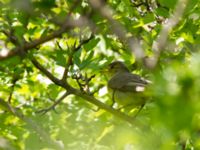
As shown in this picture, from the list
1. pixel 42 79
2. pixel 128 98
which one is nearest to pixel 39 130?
pixel 128 98

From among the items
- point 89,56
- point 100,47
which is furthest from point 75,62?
point 100,47

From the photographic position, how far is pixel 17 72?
420 cm

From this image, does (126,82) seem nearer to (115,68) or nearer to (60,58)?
(115,68)

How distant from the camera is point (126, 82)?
568 cm

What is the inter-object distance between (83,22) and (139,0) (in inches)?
141

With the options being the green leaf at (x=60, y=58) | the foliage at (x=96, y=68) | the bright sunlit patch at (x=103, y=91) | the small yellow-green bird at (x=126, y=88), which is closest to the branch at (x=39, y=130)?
the foliage at (x=96, y=68)

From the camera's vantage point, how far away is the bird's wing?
5146 millimetres

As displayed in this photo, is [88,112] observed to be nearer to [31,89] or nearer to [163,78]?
[31,89]

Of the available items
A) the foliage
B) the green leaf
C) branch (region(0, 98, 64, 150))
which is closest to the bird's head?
the foliage

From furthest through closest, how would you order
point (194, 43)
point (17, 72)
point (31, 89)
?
point (31, 89) < point (17, 72) < point (194, 43)

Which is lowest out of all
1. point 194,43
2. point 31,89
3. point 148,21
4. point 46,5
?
point 31,89

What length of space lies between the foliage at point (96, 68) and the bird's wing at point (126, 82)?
0.10 m

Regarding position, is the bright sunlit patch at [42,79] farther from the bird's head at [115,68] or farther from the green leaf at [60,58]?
the green leaf at [60,58]

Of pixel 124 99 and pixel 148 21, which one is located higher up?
pixel 148 21
